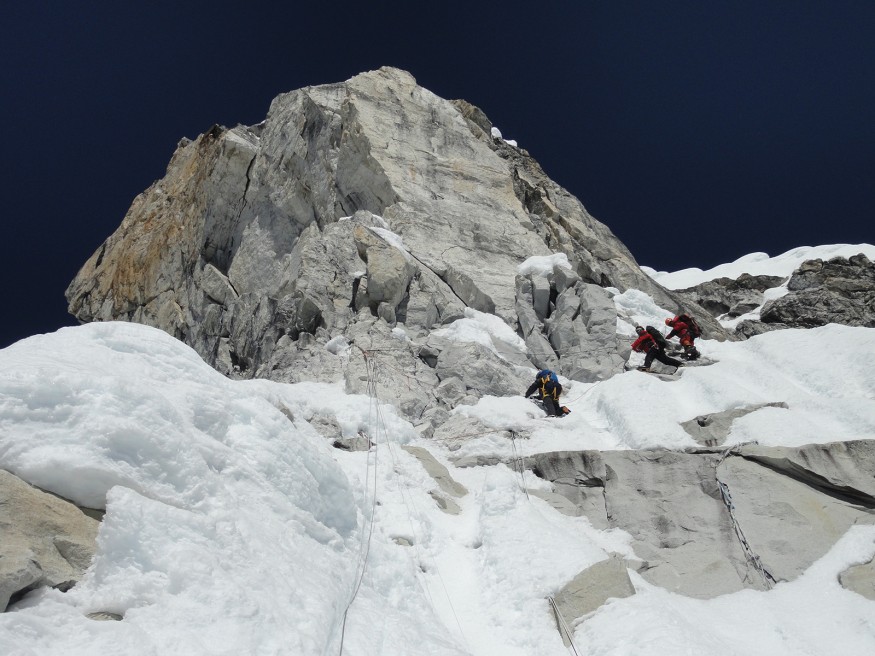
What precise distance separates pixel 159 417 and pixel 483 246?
2105 centimetres

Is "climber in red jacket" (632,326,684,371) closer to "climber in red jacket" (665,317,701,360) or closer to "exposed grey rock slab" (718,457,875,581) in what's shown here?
"climber in red jacket" (665,317,701,360)

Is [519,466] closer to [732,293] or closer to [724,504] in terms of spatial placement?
[724,504]

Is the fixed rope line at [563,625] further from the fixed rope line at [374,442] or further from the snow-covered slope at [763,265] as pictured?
the snow-covered slope at [763,265]

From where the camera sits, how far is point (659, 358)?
22.6m

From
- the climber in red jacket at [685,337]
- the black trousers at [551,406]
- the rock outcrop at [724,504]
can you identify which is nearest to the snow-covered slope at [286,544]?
the rock outcrop at [724,504]

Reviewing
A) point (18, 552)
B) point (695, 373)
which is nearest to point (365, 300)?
point (695, 373)

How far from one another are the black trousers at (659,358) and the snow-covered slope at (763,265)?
82.3 feet

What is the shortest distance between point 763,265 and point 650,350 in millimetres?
29898

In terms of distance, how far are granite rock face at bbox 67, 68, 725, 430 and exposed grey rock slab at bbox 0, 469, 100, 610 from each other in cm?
1126

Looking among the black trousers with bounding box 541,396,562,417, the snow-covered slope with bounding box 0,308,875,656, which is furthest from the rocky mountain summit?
the black trousers with bounding box 541,396,562,417

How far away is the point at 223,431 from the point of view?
34.3 ft

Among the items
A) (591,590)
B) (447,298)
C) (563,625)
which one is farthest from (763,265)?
(563,625)

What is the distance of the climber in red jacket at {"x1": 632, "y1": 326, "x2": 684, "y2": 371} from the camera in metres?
22.5

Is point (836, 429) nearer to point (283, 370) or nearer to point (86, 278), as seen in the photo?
point (283, 370)
